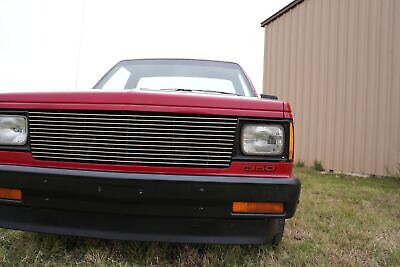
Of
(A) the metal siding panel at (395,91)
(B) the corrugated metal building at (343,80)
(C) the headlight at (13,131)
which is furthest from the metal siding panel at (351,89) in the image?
(C) the headlight at (13,131)

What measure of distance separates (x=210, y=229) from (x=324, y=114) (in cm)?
692

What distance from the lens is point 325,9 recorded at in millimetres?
8469

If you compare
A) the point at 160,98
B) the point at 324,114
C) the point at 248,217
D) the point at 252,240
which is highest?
the point at 324,114

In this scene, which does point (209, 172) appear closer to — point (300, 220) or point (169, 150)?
point (169, 150)

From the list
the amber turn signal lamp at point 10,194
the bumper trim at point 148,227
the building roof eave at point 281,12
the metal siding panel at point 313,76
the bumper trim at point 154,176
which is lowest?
the bumper trim at point 148,227

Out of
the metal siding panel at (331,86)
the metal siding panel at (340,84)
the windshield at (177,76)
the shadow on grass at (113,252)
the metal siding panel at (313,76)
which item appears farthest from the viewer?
the metal siding panel at (313,76)

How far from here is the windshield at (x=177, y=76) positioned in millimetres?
3354

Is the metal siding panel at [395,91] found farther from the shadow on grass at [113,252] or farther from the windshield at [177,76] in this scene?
the shadow on grass at [113,252]

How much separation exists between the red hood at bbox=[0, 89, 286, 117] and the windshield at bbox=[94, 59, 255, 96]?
118 centimetres

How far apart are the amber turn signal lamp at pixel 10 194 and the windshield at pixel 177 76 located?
5.06 feet

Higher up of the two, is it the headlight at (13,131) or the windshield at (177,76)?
the windshield at (177,76)

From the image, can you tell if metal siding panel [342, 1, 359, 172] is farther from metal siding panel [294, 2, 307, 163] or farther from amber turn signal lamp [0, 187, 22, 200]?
amber turn signal lamp [0, 187, 22, 200]

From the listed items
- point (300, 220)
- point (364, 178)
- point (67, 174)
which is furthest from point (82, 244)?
point (364, 178)

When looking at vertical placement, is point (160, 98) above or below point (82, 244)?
above
